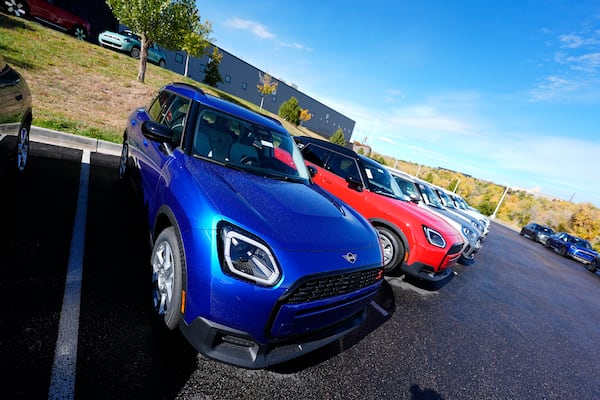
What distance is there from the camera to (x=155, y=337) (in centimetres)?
204

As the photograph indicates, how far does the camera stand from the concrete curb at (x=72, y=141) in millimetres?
5336

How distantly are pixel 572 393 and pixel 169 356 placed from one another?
434cm

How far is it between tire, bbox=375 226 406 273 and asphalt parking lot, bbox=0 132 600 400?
374 millimetres

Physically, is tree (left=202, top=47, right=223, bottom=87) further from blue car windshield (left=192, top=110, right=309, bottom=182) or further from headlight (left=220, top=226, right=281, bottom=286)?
headlight (left=220, top=226, right=281, bottom=286)

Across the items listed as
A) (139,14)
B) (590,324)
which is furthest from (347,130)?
(590,324)

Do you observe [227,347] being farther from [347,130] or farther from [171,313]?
[347,130]

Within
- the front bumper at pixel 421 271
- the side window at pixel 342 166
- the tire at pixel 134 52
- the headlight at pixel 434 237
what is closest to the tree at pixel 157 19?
the tire at pixel 134 52

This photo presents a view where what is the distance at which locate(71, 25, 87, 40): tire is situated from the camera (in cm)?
1371

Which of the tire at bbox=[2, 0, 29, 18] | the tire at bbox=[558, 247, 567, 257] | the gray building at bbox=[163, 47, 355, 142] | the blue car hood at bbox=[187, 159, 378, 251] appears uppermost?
the gray building at bbox=[163, 47, 355, 142]

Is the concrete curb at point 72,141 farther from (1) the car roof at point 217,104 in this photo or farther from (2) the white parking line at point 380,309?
(2) the white parking line at point 380,309

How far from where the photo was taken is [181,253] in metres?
1.82

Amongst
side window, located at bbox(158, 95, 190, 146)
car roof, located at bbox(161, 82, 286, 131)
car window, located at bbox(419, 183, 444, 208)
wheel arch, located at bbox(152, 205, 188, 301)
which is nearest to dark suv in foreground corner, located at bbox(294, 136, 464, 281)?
car roof, located at bbox(161, 82, 286, 131)

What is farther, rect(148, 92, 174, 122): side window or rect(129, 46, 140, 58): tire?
rect(129, 46, 140, 58): tire

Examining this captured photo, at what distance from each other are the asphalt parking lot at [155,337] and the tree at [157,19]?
915cm
